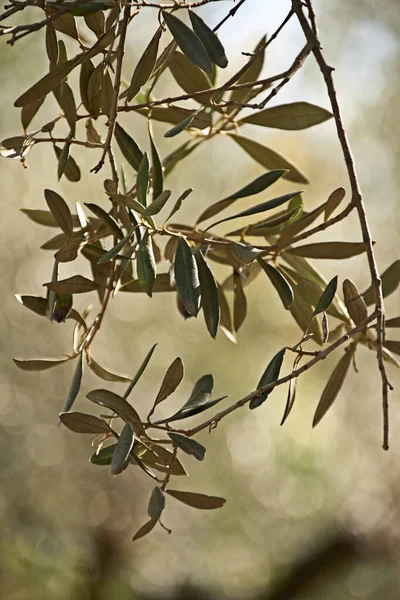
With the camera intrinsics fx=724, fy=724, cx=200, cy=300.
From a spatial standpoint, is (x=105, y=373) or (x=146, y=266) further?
(x=105, y=373)

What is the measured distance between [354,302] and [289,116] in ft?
0.51

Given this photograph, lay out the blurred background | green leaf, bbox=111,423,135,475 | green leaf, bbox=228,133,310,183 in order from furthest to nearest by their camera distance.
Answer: the blurred background → green leaf, bbox=228,133,310,183 → green leaf, bbox=111,423,135,475

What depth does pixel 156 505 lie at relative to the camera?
0.42 metres

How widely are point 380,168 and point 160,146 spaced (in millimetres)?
577

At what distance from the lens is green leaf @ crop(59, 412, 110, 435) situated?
433mm

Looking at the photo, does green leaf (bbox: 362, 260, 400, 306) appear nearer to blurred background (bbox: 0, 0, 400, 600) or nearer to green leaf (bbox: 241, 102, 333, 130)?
green leaf (bbox: 241, 102, 333, 130)

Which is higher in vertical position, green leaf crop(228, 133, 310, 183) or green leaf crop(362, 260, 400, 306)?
green leaf crop(228, 133, 310, 183)

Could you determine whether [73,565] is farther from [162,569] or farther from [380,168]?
[380,168]

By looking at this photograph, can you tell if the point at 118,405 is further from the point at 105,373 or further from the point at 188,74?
the point at 188,74

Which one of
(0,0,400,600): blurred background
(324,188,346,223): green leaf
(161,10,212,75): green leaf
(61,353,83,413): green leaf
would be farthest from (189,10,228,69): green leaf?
(0,0,400,600): blurred background

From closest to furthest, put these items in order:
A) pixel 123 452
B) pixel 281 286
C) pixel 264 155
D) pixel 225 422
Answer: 1. pixel 123 452
2. pixel 281 286
3. pixel 264 155
4. pixel 225 422

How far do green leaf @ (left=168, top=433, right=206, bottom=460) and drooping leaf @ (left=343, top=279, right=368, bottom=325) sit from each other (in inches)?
5.5

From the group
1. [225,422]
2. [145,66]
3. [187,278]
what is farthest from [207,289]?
[225,422]

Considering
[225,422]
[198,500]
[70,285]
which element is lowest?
[225,422]
